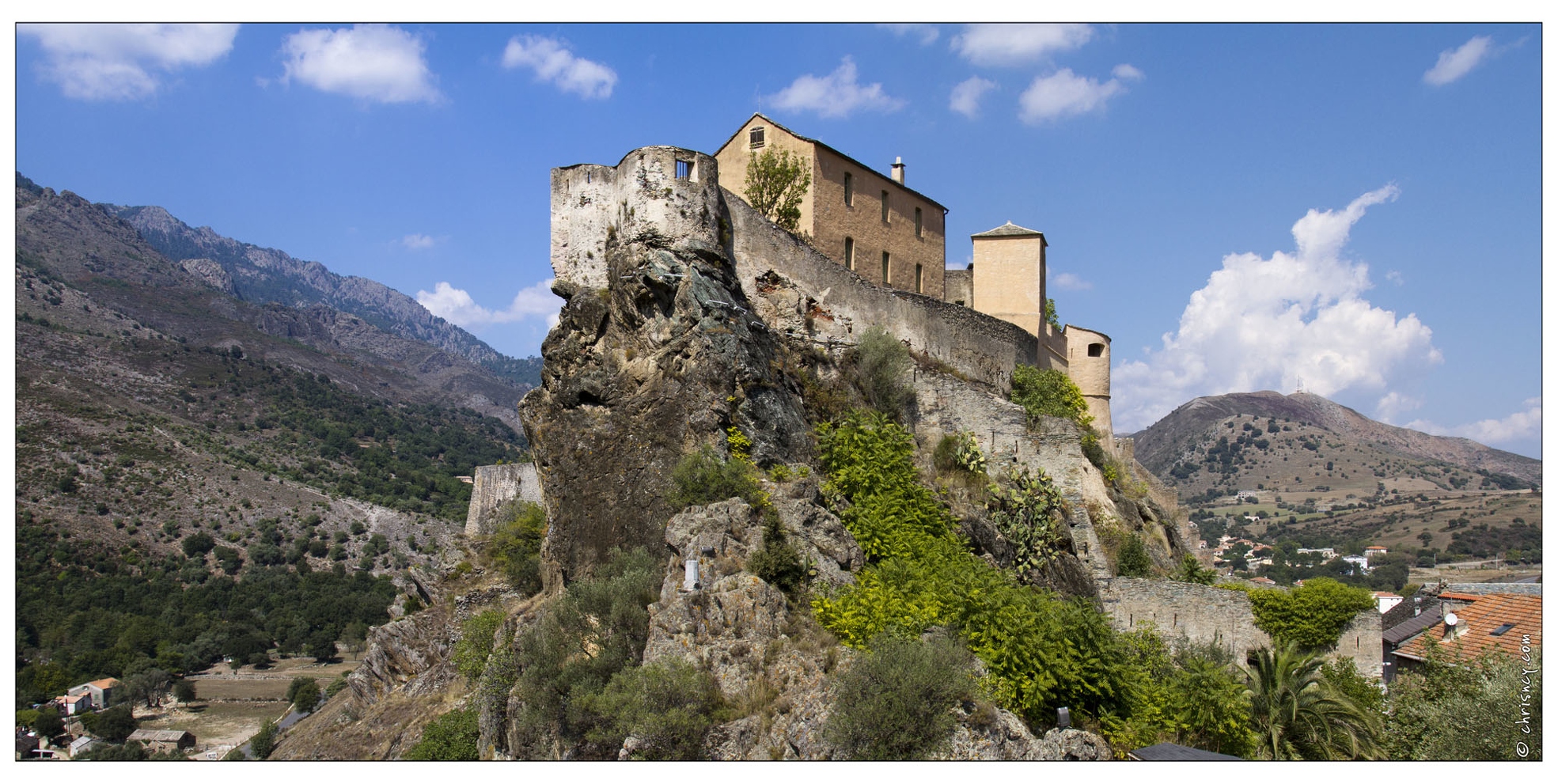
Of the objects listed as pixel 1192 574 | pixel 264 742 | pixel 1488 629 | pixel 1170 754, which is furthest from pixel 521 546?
pixel 1488 629

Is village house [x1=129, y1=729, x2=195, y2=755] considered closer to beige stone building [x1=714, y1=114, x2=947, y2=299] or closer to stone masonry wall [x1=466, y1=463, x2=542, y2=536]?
stone masonry wall [x1=466, y1=463, x2=542, y2=536]

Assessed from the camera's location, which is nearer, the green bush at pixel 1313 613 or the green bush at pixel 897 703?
the green bush at pixel 897 703

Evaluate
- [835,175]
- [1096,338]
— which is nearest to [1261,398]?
[1096,338]

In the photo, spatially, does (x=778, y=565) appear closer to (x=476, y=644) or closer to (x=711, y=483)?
(x=711, y=483)

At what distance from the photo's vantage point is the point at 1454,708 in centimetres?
1702

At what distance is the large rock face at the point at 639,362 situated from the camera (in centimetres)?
2084

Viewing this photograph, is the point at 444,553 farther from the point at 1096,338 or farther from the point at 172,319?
the point at 172,319

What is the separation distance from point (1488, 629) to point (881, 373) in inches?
531

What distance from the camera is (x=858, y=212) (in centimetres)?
3066

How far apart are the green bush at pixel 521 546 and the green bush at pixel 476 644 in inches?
89.5

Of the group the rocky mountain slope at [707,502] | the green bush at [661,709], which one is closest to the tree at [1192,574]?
the rocky mountain slope at [707,502]

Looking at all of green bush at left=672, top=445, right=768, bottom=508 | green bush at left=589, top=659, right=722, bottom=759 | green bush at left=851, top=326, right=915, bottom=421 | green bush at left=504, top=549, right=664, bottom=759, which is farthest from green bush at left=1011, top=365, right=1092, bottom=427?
green bush at left=589, top=659, right=722, bottom=759

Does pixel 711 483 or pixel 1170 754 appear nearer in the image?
pixel 1170 754

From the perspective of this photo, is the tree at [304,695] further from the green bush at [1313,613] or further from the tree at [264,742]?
the green bush at [1313,613]
